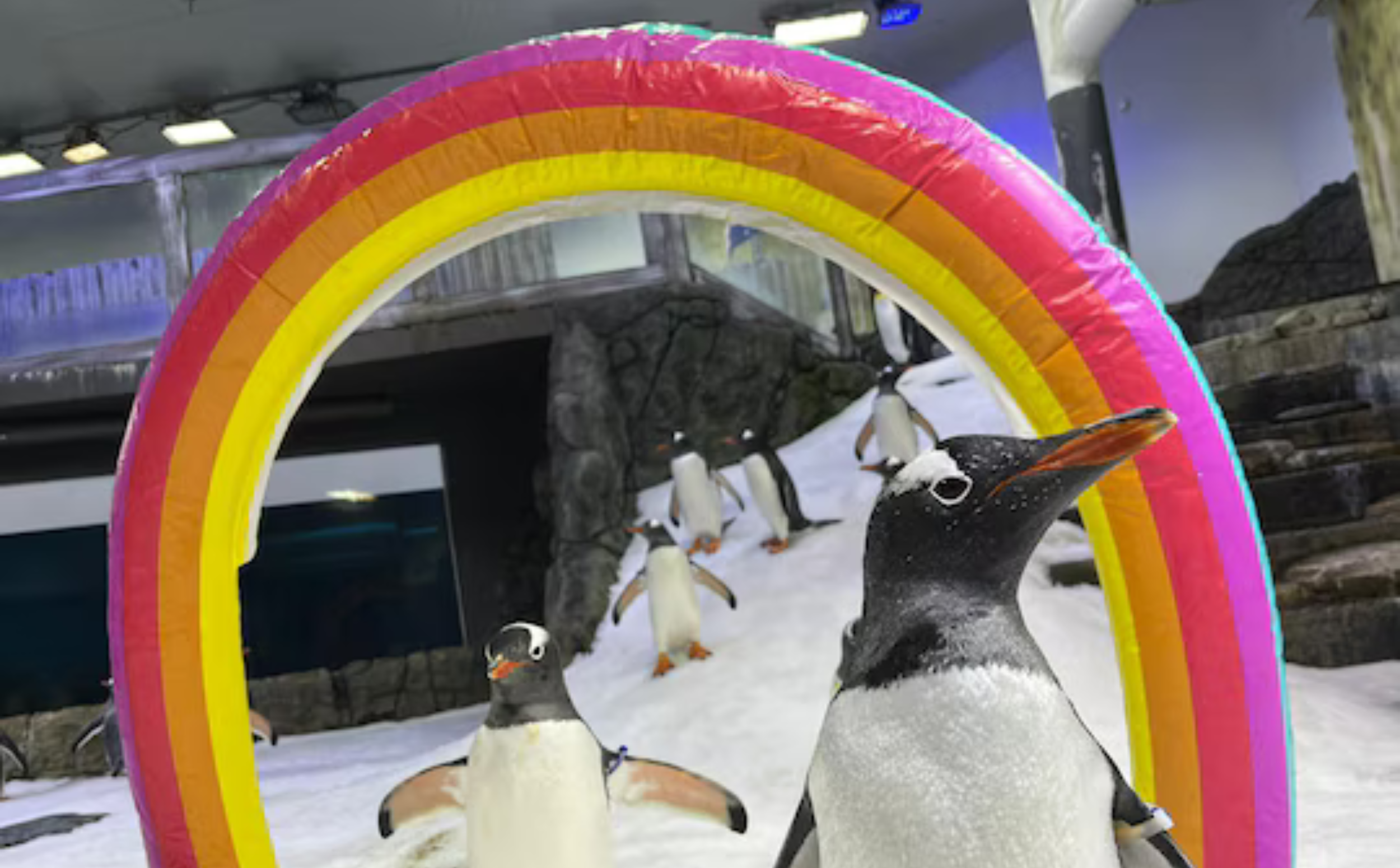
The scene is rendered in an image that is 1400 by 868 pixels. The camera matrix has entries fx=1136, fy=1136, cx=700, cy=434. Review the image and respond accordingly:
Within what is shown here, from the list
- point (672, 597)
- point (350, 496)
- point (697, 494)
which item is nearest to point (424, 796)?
point (672, 597)

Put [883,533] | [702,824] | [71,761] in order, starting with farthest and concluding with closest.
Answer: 1. [71,761]
2. [702,824]
3. [883,533]

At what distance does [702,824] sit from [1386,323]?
15.0 feet

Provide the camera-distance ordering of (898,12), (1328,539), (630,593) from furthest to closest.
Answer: (898,12)
(630,593)
(1328,539)

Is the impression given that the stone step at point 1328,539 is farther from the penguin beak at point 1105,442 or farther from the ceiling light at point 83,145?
the ceiling light at point 83,145

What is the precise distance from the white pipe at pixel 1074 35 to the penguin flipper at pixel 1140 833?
5.27 metres

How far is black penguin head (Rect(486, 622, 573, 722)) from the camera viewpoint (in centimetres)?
266

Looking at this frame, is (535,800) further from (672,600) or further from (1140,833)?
(672,600)

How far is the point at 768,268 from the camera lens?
10562 mm

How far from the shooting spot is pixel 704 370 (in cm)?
984

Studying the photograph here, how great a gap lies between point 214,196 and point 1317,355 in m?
8.75

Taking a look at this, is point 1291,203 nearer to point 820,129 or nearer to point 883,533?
point 820,129

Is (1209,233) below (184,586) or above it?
above

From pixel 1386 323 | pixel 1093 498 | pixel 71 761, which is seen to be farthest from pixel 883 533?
pixel 71 761

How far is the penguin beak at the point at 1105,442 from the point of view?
1.22 metres
